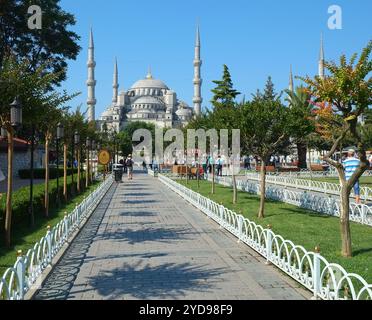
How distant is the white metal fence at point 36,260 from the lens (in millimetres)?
4762

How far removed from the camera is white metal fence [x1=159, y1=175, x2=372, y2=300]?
15.9ft

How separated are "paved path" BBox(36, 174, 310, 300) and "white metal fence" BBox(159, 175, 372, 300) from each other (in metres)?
0.17

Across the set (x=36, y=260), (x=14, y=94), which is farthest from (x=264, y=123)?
(x=36, y=260)

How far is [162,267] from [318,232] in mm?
4045

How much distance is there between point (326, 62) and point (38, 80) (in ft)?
18.2

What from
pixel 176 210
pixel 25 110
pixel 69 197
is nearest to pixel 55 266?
pixel 25 110

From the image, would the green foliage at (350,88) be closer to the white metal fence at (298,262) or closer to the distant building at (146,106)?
the white metal fence at (298,262)

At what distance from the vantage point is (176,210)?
46.6ft

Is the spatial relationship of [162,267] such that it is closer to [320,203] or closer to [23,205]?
[23,205]

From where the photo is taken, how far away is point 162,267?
701cm

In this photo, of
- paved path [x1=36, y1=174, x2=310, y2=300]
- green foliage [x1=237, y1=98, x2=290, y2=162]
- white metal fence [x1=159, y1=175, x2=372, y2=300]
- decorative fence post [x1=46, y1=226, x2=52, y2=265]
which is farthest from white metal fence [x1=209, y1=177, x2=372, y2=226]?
decorative fence post [x1=46, y1=226, x2=52, y2=265]

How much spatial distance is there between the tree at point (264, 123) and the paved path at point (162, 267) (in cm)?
287

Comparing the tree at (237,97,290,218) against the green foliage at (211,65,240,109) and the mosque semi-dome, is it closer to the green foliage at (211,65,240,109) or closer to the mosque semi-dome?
the green foliage at (211,65,240,109)

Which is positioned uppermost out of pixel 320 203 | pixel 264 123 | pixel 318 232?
pixel 264 123
